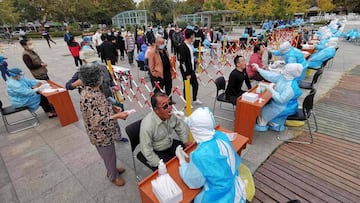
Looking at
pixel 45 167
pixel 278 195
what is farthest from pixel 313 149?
pixel 45 167

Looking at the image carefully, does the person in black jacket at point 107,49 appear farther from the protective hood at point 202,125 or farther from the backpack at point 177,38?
the protective hood at point 202,125

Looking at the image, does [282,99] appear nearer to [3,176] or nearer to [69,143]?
[69,143]

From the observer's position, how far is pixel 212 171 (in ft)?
4.78

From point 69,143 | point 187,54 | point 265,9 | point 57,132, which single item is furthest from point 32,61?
point 265,9

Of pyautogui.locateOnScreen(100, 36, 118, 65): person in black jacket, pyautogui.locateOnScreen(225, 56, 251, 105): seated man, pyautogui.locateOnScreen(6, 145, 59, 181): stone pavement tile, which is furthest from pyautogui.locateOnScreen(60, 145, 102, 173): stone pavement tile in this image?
pyautogui.locateOnScreen(100, 36, 118, 65): person in black jacket

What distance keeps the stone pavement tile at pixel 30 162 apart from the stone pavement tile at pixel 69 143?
112 mm

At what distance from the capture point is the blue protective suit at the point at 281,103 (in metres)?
3.13

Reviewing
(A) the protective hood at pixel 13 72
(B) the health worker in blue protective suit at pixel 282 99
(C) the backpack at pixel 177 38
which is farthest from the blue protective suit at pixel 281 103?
(C) the backpack at pixel 177 38

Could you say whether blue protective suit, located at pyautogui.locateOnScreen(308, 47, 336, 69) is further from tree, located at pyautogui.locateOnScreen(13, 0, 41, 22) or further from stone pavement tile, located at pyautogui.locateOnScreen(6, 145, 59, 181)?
tree, located at pyautogui.locateOnScreen(13, 0, 41, 22)

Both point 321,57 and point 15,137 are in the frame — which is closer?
point 15,137

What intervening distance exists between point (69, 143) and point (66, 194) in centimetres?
133

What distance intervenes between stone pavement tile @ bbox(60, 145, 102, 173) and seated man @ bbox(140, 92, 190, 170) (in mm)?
1460

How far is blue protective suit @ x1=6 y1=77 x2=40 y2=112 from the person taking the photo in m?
3.83

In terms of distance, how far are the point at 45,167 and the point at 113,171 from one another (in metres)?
1.37
